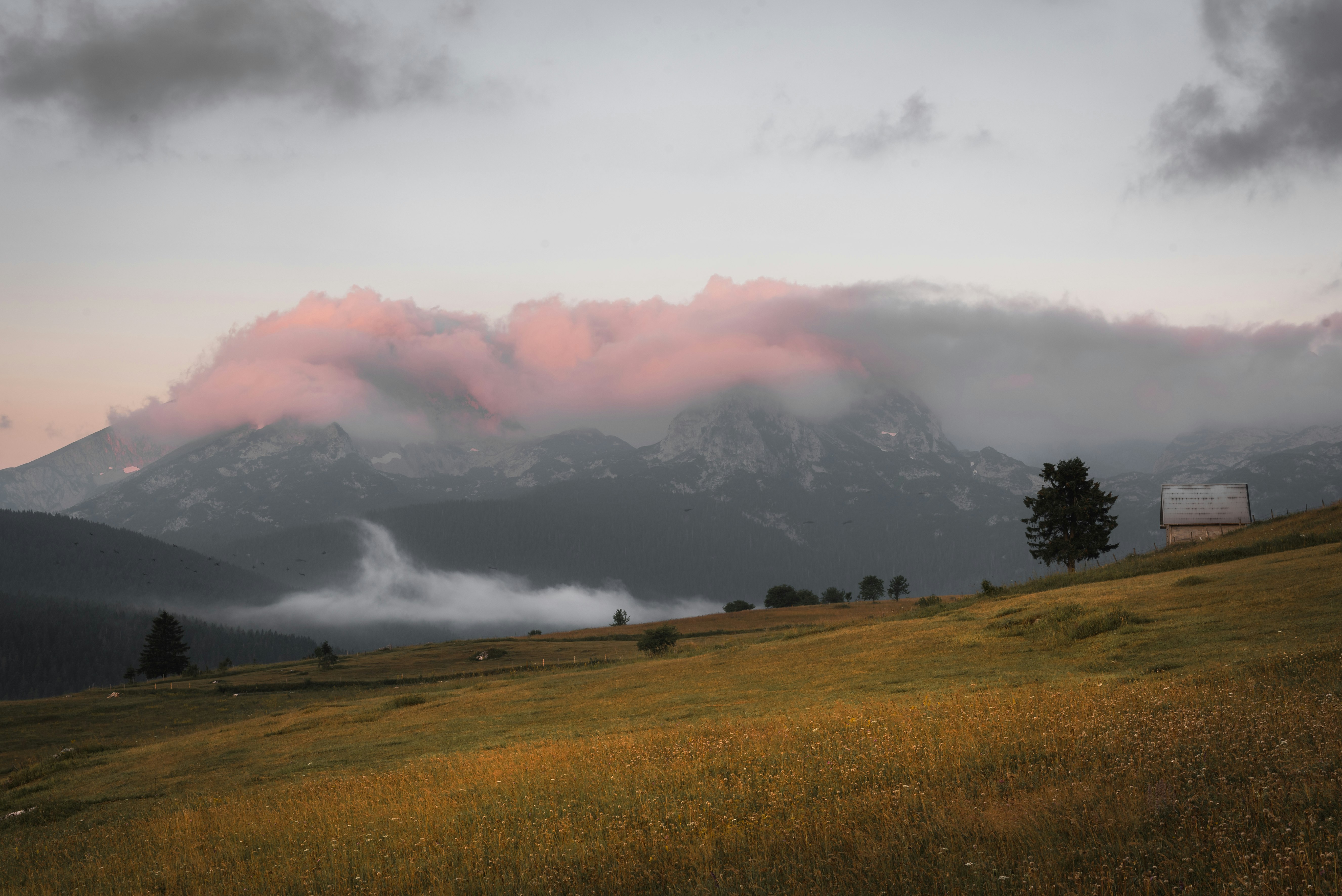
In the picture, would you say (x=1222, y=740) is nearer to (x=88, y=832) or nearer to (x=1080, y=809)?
(x=1080, y=809)

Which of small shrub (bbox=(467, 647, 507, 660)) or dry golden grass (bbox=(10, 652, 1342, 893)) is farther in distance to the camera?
small shrub (bbox=(467, 647, 507, 660))

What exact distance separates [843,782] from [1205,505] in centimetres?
10132

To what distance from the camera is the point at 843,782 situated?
1362 cm

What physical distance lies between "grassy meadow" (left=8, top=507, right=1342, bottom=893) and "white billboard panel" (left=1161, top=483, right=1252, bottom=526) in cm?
5945

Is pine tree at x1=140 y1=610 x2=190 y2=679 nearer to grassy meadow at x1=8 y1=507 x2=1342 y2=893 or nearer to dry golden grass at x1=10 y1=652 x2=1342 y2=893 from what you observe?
grassy meadow at x1=8 y1=507 x2=1342 y2=893

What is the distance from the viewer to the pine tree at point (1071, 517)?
8275cm

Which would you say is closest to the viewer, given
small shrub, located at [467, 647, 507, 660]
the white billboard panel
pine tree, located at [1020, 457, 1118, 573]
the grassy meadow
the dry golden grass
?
the dry golden grass

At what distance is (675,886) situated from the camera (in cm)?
1042

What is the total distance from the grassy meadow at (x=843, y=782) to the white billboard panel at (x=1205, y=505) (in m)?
59.4

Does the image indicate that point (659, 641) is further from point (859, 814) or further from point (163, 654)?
point (163, 654)

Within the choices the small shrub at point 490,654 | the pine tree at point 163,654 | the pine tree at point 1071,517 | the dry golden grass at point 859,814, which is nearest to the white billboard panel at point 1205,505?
the pine tree at point 1071,517

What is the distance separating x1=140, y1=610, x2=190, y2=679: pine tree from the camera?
145500mm

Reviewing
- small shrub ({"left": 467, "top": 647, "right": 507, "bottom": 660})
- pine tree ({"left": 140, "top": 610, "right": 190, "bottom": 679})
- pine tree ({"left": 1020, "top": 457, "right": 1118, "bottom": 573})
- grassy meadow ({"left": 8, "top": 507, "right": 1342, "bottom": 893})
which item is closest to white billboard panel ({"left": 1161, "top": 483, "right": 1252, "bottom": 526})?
pine tree ({"left": 1020, "top": 457, "right": 1118, "bottom": 573})

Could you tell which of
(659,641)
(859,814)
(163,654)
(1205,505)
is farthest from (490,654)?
(859,814)
